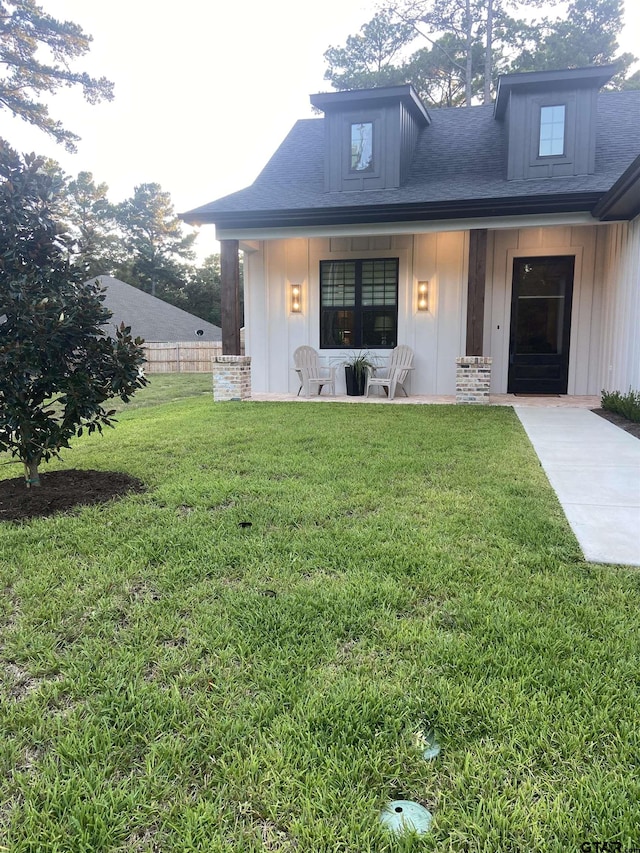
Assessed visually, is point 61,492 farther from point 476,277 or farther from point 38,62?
point 38,62

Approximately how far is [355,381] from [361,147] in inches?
160

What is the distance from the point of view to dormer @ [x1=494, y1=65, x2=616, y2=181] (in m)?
8.83

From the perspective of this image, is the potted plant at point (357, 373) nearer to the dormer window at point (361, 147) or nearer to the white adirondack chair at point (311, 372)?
the white adirondack chair at point (311, 372)

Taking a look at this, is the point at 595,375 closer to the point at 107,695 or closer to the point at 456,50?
the point at 107,695

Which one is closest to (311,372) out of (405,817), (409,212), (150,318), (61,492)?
(409,212)

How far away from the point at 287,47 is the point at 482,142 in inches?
537

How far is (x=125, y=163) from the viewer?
3700cm

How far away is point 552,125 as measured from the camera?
8953 millimetres

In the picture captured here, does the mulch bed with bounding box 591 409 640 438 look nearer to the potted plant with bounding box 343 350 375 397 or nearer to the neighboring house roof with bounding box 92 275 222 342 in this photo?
the potted plant with bounding box 343 350 375 397

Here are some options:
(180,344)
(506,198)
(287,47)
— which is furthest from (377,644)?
(287,47)

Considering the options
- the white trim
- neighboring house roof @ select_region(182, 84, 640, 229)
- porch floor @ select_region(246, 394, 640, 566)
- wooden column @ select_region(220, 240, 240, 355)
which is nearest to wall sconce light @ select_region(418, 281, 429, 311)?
the white trim

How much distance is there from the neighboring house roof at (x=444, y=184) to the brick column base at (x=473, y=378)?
2.12 meters

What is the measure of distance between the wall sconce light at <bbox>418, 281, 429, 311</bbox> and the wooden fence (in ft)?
33.7

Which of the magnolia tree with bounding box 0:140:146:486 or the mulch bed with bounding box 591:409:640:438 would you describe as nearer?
the magnolia tree with bounding box 0:140:146:486
